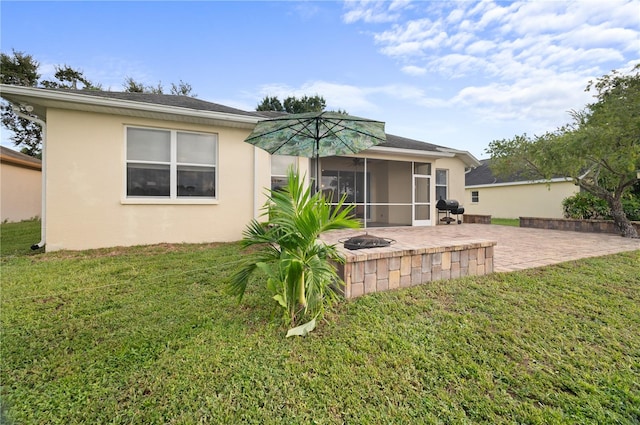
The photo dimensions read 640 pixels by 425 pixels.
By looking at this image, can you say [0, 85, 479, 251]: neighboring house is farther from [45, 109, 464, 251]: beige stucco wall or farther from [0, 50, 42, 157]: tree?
[0, 50, 42, 157]: tree

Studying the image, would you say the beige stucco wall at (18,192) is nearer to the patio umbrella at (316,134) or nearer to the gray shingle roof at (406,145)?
the patio umbrella at (316,134)

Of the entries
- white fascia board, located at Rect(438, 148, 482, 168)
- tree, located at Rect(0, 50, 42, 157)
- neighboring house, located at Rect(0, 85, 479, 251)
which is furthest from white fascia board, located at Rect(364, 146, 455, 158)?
tree, located at Rect(0, 50, 42, 157)

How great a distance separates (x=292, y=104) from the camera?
2389cm

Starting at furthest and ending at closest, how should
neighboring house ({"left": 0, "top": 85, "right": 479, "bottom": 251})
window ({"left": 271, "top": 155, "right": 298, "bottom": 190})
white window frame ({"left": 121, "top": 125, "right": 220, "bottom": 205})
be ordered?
window ({"left": 271, "top": 155, "right": 298, "bottom": 190}), white window frame ({"left": 121, "top": 125, "right": 220, "bottom": 205}), neighboring house ({"left": 0, "top": 85, "right": 479, "bottom": 251})

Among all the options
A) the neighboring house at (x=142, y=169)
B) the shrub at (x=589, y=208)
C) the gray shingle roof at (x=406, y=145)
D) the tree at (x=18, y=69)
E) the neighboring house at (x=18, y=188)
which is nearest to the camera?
the neighboring house at (x=142, y=169)

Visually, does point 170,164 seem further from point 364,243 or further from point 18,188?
point 18,188

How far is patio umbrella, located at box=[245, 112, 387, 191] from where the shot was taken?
370 centimetres

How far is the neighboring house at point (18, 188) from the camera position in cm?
1179

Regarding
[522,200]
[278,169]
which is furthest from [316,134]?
[522,200]

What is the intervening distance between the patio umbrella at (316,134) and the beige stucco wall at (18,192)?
14977 mm

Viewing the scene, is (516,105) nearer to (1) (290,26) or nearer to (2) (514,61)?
(2) (514,61)

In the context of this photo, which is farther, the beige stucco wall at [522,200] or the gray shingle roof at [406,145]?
the beige stucco wall at [522,200]

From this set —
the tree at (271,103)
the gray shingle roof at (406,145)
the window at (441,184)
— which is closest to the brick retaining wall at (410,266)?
the gray shingle roof at (406,145)

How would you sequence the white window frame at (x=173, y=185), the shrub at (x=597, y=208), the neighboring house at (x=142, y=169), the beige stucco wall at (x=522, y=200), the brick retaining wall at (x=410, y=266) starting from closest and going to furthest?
the brick retaining wall at (x=410, y=266)
the neighboring house at (x=142, y=169)
the white window frame at (x=173, y=185)
the shrub at (x=597, y=208)
the beige stucco wall at (x=522, y=200)
